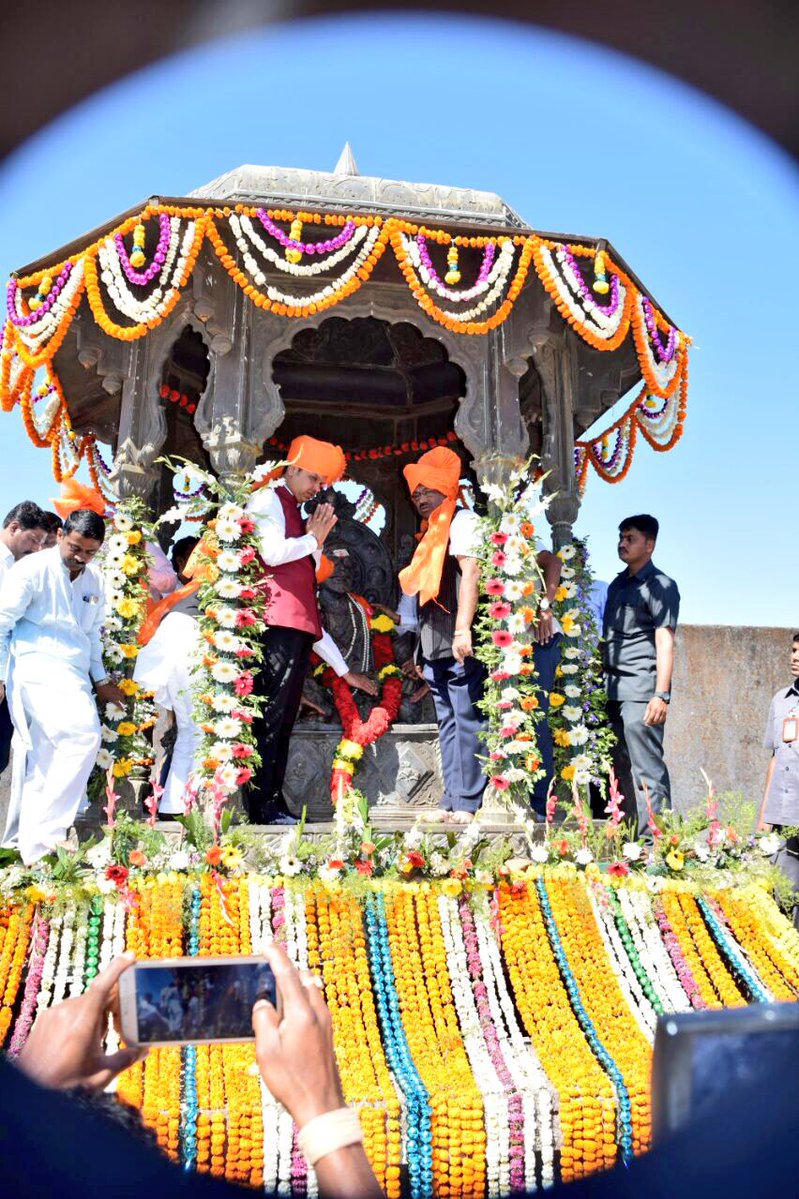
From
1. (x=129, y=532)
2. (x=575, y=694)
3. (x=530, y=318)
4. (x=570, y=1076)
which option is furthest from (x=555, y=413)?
(x=570, y=1076)

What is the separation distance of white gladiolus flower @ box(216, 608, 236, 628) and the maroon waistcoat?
0.32m

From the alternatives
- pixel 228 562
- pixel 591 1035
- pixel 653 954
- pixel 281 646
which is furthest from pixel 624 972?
pixel 228 562

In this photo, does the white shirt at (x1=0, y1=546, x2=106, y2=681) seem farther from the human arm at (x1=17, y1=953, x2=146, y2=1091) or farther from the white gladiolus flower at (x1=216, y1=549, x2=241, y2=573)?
the human arm at (x1=17, y1=953, x2=146, y2=1091)

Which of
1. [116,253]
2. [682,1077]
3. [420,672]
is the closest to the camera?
[682,1077]

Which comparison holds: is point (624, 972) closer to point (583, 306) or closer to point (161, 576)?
point (583, 306)

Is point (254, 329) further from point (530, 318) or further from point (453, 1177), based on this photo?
point (453, 1177)

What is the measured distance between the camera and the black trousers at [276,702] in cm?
715

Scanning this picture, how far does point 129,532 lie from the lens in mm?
7578

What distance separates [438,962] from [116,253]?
178 inches

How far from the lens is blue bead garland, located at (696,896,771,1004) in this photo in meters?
5.72

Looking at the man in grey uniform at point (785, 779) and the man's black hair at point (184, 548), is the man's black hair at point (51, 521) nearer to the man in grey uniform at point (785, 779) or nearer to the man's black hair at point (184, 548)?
the man's black hair at point (184, 548)

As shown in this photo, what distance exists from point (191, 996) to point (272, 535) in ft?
18.0

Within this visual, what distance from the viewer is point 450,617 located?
7.71 m

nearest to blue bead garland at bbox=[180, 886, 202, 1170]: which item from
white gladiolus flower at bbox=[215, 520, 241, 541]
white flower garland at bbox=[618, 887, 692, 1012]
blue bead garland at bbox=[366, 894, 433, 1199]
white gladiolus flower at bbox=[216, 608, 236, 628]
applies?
blue bead garland at bbox=[366, 894, 433, 1199]
